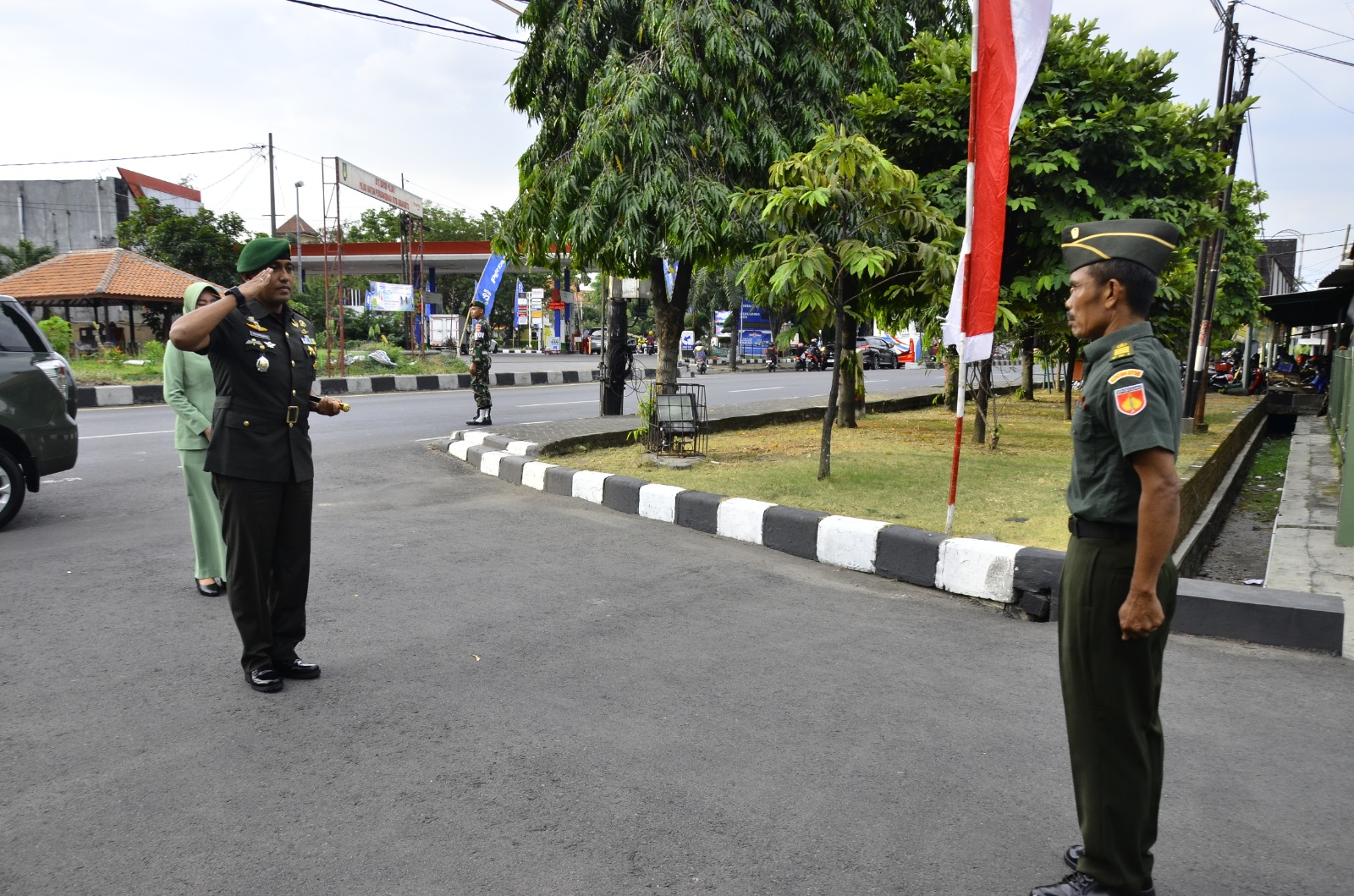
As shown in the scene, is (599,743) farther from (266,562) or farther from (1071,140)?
(1071,140)

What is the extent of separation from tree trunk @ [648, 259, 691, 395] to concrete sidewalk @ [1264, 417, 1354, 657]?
5.59 meters

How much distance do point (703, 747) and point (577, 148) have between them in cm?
736

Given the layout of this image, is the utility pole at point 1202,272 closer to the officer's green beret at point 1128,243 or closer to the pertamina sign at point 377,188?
the officer's green beret at point 1128,243

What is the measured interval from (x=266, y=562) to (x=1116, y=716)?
3.04 meters

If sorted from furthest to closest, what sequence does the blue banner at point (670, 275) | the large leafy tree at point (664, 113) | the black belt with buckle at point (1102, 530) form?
the blue banner at point (670, 275), the large leafy tree at point (664, 113), the black belt with buckle at point (1102, 530)

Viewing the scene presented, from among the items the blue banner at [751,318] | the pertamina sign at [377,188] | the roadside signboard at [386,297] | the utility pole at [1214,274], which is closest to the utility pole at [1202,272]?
the utility pole at [1214,274]

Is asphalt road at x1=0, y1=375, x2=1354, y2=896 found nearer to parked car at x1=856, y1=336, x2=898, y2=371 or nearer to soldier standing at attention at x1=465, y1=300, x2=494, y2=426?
soldier standing at attention at x1=465, y1=300, x2=494, y2=426

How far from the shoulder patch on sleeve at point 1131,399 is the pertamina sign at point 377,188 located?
23101 millimetres

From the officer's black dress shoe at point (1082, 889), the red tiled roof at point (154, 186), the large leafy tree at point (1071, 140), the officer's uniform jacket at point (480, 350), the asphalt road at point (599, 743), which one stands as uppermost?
the red tiled roof at point (154, 186)

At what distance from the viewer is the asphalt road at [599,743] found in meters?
2.43

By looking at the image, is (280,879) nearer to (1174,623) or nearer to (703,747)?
(703,747)

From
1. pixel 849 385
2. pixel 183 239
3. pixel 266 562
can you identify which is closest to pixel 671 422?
pixel 849 385

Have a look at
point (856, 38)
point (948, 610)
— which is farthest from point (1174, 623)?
point (856, 38)

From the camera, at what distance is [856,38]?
396 inches
